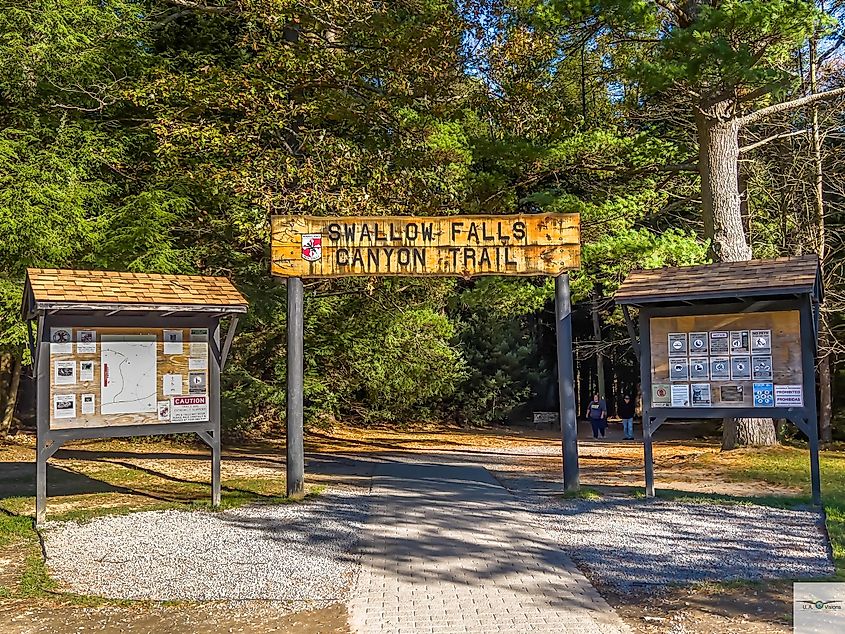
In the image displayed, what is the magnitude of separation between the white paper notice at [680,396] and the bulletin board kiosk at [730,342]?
1cm

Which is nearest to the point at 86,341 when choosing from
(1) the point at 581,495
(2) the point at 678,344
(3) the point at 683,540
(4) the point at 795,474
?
(1) the point at 581,495

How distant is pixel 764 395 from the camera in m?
10.4

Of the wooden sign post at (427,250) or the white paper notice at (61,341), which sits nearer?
the white paper notice at (61,341)

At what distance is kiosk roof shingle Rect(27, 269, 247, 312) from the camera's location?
9688 millimetres

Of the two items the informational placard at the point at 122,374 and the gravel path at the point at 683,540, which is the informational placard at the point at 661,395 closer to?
the gravel path at the point at 683,540

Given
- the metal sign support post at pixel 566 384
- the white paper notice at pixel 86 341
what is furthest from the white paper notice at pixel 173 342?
the metal sign support post at pixel 566 384

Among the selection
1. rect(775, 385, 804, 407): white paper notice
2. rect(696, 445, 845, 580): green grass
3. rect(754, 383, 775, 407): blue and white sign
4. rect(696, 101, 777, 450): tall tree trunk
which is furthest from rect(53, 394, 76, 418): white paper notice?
rect(696, 101, 777, 450): tall tree trunk

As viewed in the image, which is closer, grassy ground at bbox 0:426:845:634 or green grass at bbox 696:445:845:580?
grassy ground at bbox 0:426:845:634

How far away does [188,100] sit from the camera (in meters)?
16.5

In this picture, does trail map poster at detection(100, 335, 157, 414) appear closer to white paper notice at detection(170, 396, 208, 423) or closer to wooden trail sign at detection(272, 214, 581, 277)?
white paper notice at detection(170, 396, 208, 423)

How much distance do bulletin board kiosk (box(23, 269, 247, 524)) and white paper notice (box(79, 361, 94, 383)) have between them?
0.5 inches

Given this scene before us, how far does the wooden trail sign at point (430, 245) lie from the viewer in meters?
11.4

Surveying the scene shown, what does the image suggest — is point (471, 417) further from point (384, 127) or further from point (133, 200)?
point (133, 200)

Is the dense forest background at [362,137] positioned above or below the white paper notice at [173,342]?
above
